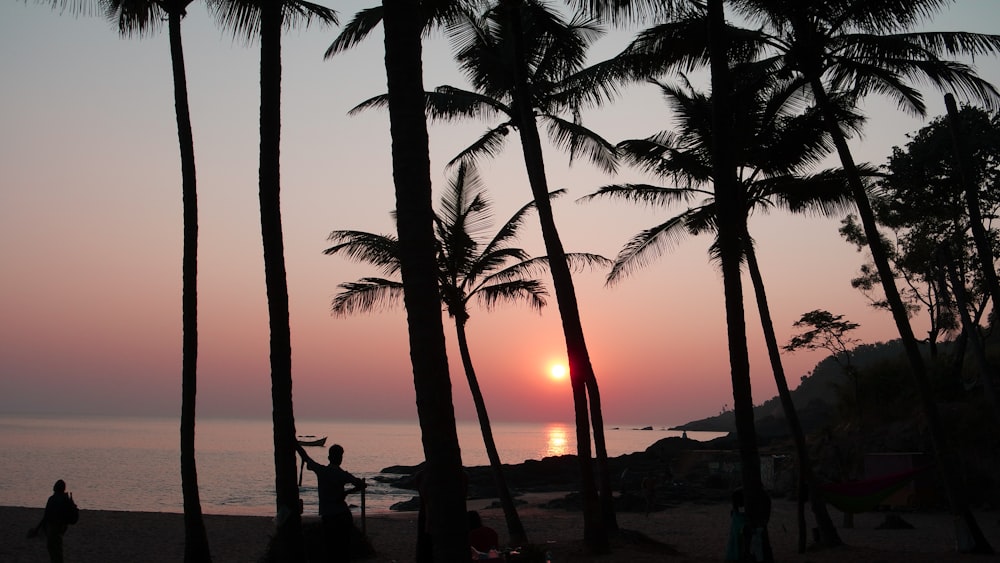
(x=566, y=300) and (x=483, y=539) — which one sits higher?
(x=566, y=300)

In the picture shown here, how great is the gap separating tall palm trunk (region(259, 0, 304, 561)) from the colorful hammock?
32.7 feet

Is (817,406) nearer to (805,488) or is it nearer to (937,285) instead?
(937,285)

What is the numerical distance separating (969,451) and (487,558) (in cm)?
2110

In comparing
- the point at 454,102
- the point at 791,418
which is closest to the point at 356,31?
the point at 454,102

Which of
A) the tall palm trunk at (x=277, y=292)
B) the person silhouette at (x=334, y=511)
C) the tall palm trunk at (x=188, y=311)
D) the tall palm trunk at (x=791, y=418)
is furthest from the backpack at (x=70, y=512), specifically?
the tall palm trunk at (x=791, y=418)

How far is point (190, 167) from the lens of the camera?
45.1 ft

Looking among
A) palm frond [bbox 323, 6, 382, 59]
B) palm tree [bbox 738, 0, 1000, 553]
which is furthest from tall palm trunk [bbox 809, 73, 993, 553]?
palm frond [bbox 323, 6, 382, 59]

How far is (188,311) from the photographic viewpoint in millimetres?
13102

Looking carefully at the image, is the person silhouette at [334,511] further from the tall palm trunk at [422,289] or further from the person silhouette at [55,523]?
the person silhouette at [55,523]

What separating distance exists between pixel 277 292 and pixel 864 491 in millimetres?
11225

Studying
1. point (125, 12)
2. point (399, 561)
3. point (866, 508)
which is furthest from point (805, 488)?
point (125, 12)

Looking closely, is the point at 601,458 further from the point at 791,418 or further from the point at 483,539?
the point at 483,539

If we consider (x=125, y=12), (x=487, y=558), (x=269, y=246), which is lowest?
(x=487, y=558)

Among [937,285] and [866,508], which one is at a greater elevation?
[937,285]
